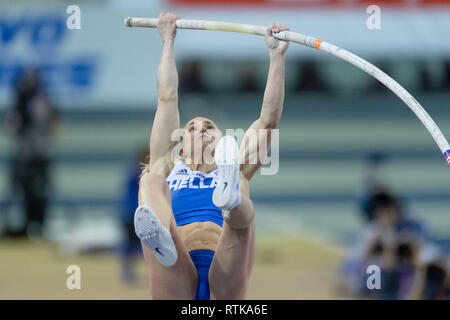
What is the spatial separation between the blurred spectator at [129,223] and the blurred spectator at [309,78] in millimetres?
4008

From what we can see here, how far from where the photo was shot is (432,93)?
12.8 m

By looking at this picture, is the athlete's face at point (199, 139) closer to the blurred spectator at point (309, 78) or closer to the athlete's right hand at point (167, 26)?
the athlete's right hand at point (167, 26)

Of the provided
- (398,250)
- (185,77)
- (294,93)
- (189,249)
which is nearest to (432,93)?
(294,93)

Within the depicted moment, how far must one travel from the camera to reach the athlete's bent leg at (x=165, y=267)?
15.4ft

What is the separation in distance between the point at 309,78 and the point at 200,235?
27.2ft

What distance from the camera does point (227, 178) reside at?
14.6ft

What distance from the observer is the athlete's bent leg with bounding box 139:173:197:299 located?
470cm

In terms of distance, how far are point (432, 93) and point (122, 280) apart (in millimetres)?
6225

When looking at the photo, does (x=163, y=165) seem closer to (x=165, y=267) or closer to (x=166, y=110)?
(x=166, y=110)

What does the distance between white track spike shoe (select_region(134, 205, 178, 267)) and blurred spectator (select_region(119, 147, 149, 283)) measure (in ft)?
16.7

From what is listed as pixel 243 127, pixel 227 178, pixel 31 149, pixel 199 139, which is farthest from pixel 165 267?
pixel 243 127

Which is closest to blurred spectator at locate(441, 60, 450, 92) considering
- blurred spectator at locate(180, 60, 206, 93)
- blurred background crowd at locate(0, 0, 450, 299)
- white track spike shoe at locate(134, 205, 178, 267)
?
blurred background crowd at locate(0, 0, 450, 299)

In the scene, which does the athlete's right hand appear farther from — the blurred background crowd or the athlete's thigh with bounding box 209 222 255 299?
the blurred background crowd

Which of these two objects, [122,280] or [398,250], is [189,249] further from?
[122,280]
